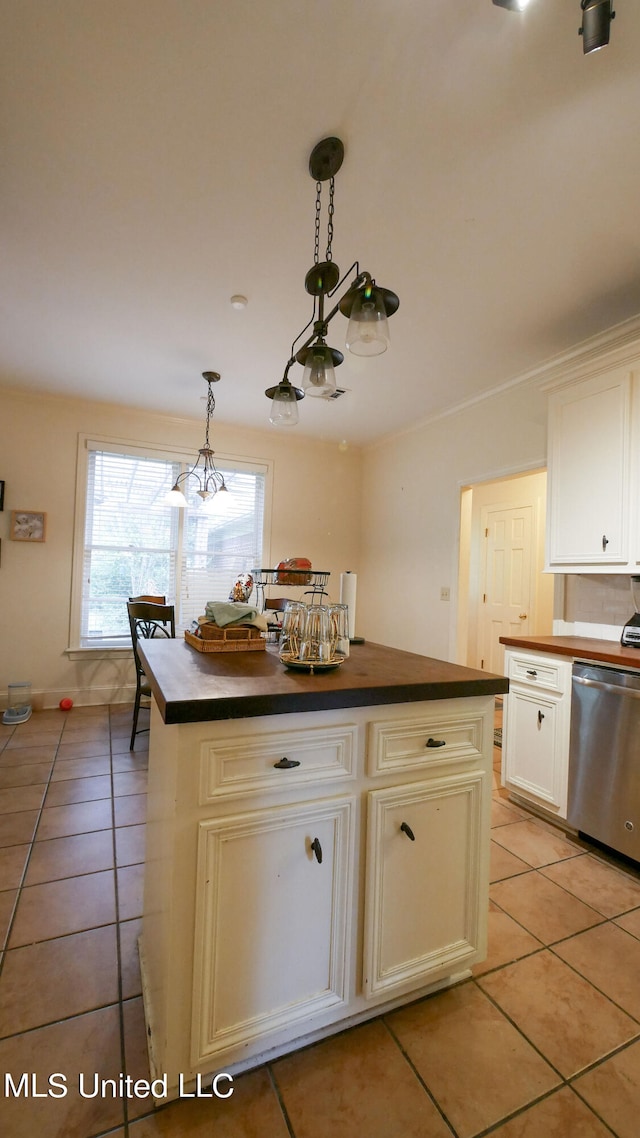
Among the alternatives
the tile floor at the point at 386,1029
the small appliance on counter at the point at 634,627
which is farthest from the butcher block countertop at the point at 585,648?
the tile floor at the point at 386,1029

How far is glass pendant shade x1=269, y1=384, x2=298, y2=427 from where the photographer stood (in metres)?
1.73

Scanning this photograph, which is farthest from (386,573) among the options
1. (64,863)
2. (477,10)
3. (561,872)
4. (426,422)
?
(477,10)

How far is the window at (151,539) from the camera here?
407cm

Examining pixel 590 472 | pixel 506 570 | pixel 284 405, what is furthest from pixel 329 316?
pixel 506 570

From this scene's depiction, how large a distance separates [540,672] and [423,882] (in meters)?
1.49

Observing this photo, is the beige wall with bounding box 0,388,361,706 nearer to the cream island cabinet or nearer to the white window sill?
the white window sill

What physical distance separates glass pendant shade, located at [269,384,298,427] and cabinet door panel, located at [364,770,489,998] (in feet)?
4.38

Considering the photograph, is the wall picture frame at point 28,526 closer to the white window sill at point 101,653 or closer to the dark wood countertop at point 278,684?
the white window sill at point 101,653

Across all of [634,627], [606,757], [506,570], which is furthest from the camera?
[506,570]

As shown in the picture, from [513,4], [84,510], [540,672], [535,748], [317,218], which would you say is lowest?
[535,748]

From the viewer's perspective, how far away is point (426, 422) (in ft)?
13.4

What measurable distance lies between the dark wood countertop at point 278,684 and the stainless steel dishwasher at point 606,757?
42.0 inches

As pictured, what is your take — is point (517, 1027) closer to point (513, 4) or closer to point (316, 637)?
point (316, 637)

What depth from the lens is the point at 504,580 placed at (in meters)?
5.04
